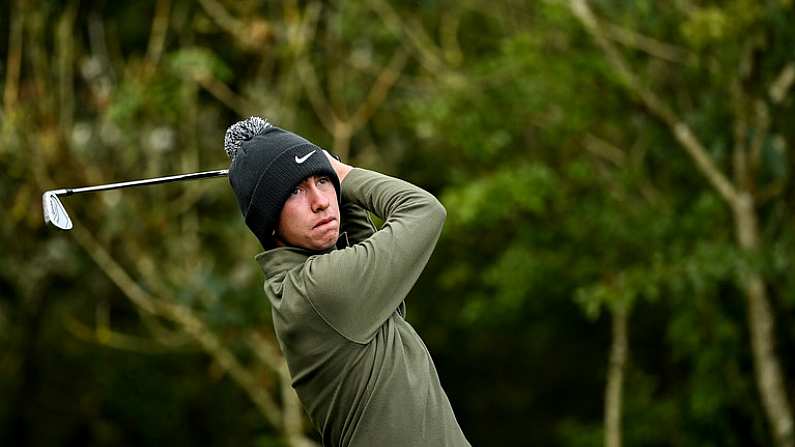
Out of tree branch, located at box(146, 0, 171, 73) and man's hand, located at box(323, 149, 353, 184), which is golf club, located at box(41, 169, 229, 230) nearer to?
man's hand, located at box(323, 149, 353, 184)

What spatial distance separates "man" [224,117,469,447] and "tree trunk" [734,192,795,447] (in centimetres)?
589

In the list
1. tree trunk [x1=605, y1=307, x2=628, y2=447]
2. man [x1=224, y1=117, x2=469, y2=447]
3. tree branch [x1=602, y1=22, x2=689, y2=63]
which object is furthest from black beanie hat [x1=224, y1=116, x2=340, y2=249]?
tree trunk [x1=605, y1=307, x2=628, y2=447]

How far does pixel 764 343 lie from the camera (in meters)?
8.26

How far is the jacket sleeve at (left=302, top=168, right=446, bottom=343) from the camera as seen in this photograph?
2.44m

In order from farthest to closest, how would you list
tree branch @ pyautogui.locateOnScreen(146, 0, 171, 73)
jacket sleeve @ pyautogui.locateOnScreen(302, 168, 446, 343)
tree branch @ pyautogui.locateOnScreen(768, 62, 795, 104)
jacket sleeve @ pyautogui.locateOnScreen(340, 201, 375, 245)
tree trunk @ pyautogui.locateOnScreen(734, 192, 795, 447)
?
tree branch @ pyautogui.locateOnScreen(146, 0, 171, 73), tree trunk @ pyautogui.locateOnScreen(734, 192, 795, 447), tree branch @ pyautogui.locateOnScreen(768, 62, 795, 104), jacket sleeve @ pyautogui.locateOnScreen(340, 201, 375, 245), jacket sleeve @ pyautogui.locateOnScreen(302, 168, 446, 343)

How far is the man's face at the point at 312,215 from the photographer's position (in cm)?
253

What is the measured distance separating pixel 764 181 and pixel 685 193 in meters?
1.18

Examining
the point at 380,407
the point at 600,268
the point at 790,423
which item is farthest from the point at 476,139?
the point at 380,407

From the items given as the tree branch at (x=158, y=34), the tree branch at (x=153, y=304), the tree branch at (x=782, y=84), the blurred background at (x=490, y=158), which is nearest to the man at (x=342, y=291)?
the blurred background at (x=490, y=158)

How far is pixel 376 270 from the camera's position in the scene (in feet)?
8.06

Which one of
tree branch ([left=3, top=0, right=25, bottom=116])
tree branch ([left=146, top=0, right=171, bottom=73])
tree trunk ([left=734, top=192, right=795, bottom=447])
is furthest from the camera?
tree branch ([left=146, top=0, right=171, bottom=73])

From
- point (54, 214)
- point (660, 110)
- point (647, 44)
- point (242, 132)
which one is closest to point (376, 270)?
point (242, 132)

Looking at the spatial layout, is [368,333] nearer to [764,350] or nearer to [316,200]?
[316,200]

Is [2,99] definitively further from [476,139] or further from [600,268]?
[600,268]
